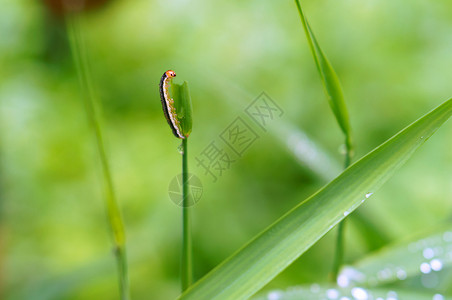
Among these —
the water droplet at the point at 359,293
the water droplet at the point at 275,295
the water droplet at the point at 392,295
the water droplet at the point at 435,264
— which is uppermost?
the water droplet at the point at 275,295

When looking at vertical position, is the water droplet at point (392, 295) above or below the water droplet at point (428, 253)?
above

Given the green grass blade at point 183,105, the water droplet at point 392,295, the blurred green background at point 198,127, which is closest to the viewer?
the green grass blade at point 183,105

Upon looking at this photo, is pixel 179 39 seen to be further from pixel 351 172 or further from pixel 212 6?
pixel 351 172

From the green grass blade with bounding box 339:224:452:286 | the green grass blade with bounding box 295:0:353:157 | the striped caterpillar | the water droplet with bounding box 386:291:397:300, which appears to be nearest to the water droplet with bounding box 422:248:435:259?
the green grass blade with bounding box 339:224:452:286

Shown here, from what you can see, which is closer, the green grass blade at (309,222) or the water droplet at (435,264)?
the green grass blade at (309,222)

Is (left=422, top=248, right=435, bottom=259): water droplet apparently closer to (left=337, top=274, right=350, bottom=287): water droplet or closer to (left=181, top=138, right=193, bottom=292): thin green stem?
(left=337, top=274, right=350, bottom=287): water droplet

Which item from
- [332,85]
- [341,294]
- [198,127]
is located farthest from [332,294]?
[198,127]

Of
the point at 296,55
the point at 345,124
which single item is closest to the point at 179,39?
the point at 296,55

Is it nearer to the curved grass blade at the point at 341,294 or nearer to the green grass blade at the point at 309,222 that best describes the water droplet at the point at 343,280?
the curved grass blade at the point at 341,294

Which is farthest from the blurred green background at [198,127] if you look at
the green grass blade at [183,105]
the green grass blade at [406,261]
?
the green grass blade at [183,105]
